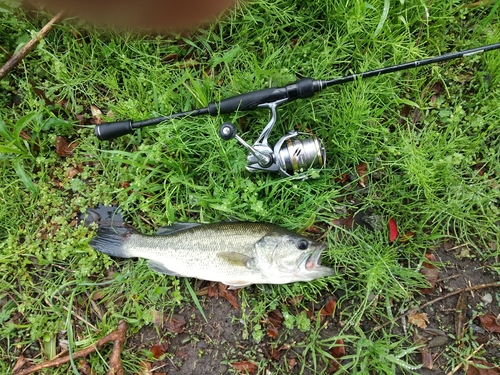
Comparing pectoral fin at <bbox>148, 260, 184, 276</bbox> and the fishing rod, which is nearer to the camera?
the fishing rod

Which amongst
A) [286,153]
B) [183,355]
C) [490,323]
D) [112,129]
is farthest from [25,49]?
[490,323]

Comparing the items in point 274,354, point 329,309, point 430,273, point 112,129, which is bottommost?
point 274,354

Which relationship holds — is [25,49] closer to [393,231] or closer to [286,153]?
[286,153]

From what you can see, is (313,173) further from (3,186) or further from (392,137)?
(3,186)

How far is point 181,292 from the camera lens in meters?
3.54

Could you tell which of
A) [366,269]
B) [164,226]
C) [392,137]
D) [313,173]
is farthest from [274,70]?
[366,269]

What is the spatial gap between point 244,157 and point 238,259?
0.88 m

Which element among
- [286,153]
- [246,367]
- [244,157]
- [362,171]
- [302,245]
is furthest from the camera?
[362,171]

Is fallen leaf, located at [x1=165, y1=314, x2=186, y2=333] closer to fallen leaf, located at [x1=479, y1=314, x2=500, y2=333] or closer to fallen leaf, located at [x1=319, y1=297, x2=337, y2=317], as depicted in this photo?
fallen leaf, located at [x1=319, y1=297, x2=337, y2=317]

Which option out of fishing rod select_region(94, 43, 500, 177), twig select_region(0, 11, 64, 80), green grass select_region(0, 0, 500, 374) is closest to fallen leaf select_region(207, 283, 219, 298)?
green grass select_region(0, 0, 500, 374)

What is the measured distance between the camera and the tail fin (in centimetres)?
340

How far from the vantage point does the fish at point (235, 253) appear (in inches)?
123

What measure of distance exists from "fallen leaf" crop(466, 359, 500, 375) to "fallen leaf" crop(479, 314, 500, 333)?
0.90 feet

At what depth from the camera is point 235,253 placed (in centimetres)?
317
